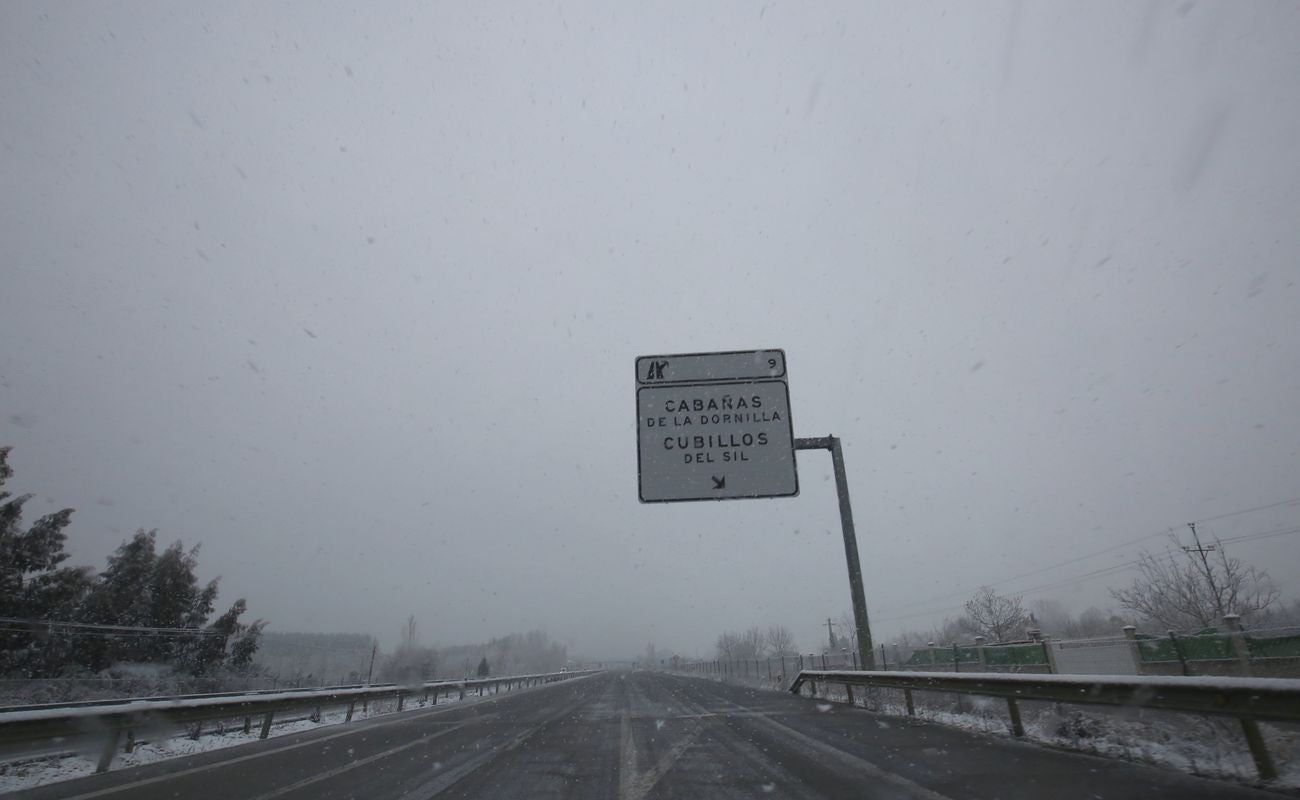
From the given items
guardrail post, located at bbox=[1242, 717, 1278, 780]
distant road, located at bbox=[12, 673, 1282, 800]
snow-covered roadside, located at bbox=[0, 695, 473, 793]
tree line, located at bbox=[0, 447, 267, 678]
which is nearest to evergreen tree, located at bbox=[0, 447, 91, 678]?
tree line, located at bbox=[0, 447, 267, 678]

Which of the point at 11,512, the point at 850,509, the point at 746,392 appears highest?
the point at 11,512

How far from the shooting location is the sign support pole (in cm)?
1282

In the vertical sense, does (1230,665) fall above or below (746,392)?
below

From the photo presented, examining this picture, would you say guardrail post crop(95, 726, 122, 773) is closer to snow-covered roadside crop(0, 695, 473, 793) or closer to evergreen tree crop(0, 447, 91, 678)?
snow-covered roadside crop(0, 695, 473, 793)

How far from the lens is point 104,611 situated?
36.3 m

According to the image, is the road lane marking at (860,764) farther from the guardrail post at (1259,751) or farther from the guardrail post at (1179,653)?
the guardrail post at (1179,653)

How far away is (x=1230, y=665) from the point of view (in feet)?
48.0

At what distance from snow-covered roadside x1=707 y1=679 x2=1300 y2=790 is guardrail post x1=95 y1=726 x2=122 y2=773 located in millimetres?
10853

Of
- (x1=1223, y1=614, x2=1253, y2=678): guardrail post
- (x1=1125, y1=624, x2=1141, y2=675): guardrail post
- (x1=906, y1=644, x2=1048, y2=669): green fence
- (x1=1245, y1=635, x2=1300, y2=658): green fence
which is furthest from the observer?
(x1=906, y1=644, x2=1048, y2=669): green fence

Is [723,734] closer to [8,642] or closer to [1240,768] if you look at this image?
[1240,768]

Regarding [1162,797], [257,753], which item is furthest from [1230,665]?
[257,753]

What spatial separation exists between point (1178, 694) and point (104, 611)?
1954 inches

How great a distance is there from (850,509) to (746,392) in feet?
13.5

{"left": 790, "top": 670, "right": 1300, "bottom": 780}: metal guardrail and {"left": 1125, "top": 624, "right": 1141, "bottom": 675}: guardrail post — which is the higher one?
{"left": 1125, "top": 624, "right": 1141, "bottom": 675}: guardrail post
